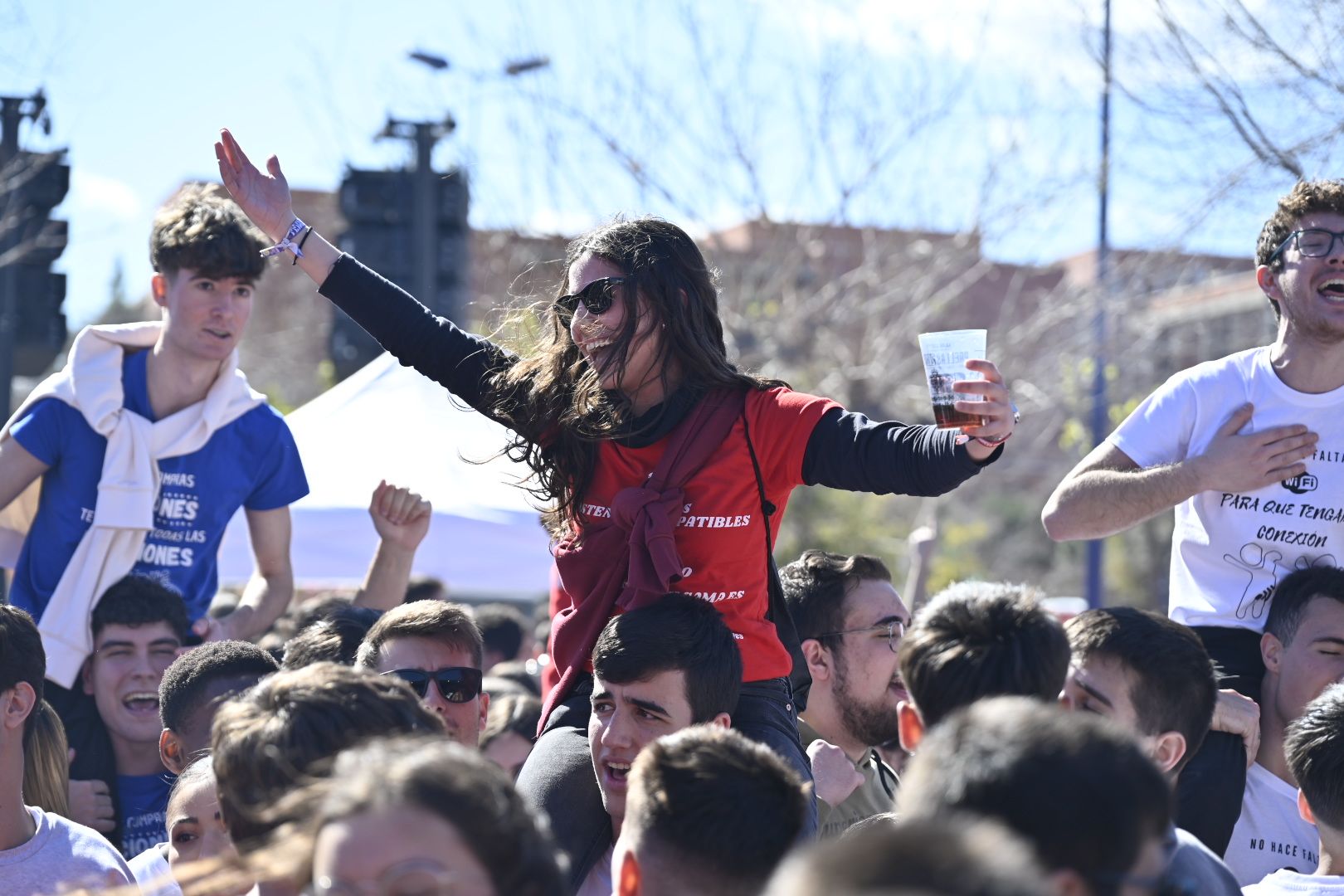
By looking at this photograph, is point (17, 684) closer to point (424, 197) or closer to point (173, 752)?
point (173, 752)

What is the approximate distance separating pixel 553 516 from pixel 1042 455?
→ 24.6 m

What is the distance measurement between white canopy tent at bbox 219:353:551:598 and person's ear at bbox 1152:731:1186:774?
4191 mm

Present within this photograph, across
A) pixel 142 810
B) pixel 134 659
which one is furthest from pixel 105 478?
pixel 142 810

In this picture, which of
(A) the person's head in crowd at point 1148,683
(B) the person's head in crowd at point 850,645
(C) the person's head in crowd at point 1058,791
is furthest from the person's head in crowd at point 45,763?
(C) the person's head in crowd at point 1058,791

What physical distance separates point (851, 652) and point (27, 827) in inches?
93.6

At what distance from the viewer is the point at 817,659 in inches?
188

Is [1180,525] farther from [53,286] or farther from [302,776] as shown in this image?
[53,286]

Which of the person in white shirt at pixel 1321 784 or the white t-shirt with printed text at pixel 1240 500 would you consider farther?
the white t-shirt with printed text at pixel 1240 500

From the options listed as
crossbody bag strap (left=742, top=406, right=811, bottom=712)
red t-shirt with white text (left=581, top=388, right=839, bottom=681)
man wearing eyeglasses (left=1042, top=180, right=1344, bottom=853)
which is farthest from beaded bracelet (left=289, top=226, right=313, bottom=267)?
man wearing eyeglasses (left=1042, top=180, right=1344, bottom=853)

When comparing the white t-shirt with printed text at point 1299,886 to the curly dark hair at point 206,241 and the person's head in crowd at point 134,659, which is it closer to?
the person's head in crowd at point 134,659

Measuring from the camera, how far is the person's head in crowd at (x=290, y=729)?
2.62 m

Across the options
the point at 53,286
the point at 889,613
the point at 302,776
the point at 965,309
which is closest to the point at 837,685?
the point at 889,613

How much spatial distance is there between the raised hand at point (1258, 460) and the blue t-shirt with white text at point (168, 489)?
3114 mm

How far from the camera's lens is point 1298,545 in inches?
164
